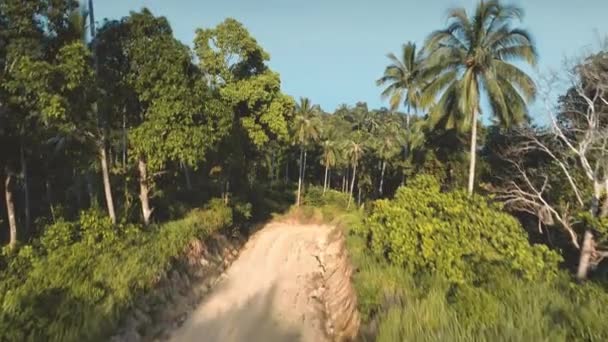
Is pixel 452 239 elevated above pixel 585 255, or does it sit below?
above

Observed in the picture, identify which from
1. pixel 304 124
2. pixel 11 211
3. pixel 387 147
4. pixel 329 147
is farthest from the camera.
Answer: pixel 329 147

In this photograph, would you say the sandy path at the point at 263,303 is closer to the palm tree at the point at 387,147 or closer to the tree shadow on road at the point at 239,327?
the tree shadow on road at the point at 239,327

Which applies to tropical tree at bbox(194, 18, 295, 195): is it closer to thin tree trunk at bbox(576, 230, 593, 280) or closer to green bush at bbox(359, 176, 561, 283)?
green bush at bbox(359, 176, 561, 283)

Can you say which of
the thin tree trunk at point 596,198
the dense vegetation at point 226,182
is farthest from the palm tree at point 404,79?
the thin tree trunk at point 596,198

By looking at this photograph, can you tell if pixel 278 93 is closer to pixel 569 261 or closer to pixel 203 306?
pixel 203 306

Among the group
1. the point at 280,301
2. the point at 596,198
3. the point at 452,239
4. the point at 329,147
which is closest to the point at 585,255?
the point at 596,198

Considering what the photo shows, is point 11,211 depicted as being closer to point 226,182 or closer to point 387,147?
point 226,182

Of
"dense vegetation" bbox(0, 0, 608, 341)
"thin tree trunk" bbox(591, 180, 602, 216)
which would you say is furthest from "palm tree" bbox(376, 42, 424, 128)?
"thin tree trunk" bbox(591, 180, 602, 216)
